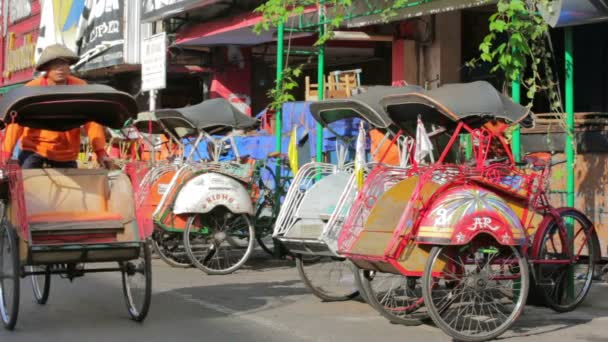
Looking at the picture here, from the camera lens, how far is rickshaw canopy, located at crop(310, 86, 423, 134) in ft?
32.2

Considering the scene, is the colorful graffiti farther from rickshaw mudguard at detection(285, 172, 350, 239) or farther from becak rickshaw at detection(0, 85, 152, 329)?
becak rickshaw at detection(0, 85, 152, 329)

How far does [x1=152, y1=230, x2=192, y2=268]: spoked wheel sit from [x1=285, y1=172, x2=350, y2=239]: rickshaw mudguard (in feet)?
11.2

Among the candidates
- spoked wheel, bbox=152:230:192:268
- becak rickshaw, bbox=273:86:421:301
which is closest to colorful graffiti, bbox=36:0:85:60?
spoked wheel, bbox=152:230:192:268

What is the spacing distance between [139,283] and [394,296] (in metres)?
2.33

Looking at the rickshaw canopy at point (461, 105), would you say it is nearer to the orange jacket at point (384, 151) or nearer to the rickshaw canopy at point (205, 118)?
the orange jacket at point (384, 151)

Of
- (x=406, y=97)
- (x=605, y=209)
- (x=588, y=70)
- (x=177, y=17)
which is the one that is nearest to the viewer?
(x=406, y=97)

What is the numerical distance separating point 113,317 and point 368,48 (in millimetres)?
13785

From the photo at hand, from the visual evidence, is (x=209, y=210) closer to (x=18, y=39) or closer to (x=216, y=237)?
(x=216, y=237)

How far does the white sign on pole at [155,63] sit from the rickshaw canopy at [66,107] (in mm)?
9006

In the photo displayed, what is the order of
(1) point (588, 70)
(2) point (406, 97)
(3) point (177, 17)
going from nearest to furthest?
(2) point (406, 97)
(1) point (588, 70)
(3) point (177, 17)

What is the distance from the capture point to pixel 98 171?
912cm

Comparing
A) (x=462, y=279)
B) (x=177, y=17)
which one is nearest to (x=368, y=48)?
(x=177, y=17)

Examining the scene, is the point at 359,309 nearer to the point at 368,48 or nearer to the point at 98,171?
the point at 98,171

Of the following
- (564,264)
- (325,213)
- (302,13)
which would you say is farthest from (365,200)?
(302,13)
